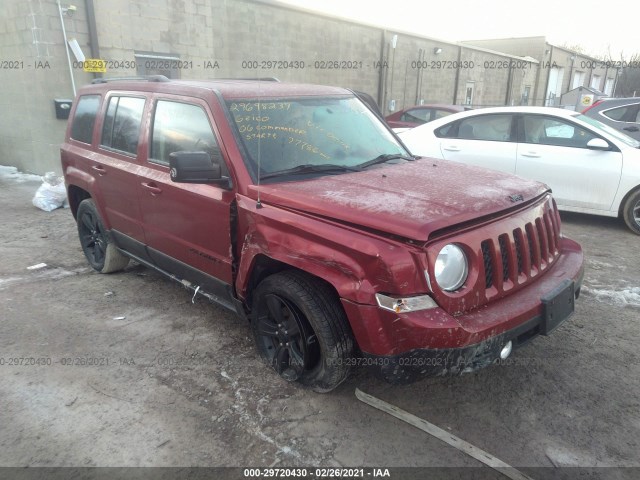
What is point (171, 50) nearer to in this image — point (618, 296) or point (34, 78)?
point (34, 78)

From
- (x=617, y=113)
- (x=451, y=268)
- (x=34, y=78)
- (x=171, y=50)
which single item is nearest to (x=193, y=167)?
(x=451, y=268)

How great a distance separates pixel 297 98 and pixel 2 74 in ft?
28.8

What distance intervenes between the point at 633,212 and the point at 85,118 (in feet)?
21.0

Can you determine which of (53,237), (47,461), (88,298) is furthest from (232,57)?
(47,461)

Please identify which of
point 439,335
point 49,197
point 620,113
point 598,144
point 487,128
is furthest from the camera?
point 620,113

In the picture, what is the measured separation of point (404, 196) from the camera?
2758 millimetres

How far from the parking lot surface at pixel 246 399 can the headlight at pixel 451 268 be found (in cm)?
88

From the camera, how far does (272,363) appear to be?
3186mm

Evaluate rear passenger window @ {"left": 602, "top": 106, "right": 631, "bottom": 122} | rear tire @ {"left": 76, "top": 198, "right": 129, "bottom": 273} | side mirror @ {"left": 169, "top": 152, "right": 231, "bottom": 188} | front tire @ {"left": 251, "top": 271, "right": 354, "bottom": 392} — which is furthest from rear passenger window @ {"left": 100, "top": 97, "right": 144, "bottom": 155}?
rear passenger window @ {"left": 602, "top": 106, "right": 631, "bottom": 122}

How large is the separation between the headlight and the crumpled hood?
148 millimetres

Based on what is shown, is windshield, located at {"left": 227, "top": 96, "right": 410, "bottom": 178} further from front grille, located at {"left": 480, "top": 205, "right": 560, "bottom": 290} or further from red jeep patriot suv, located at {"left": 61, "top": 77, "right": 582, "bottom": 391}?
front grille, located at {"left": 480, "top": 205, "right": 560, "bottom": 290}

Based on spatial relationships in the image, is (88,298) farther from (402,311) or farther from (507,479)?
(507,479)

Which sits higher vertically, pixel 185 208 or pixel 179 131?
pixel 179 131

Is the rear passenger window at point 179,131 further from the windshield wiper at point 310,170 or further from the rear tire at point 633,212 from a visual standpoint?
the rear tire at point 633,212
